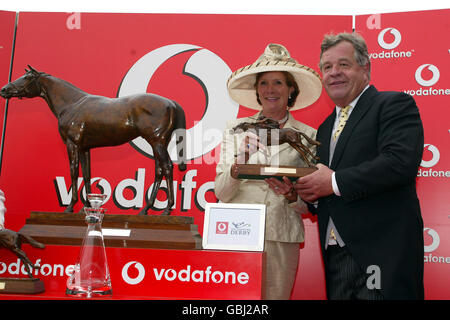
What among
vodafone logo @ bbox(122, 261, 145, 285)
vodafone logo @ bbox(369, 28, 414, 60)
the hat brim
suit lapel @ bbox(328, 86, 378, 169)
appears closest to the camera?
vodafone logo @ bbox(122, 261, 145, 285)

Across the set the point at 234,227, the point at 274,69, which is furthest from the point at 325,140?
the point at 234,227

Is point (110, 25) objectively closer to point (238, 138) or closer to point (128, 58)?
point (128, 58)

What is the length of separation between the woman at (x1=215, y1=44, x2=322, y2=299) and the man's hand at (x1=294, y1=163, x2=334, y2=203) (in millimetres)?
182

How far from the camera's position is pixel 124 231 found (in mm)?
1735

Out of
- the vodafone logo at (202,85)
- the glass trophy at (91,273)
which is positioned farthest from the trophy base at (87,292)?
Answer: the vodafone logo at (202,85)

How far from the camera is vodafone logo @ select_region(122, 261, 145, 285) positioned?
5.08ft

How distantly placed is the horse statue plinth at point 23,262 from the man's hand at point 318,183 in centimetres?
97

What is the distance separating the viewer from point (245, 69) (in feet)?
7.38

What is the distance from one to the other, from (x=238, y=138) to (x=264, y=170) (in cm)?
36

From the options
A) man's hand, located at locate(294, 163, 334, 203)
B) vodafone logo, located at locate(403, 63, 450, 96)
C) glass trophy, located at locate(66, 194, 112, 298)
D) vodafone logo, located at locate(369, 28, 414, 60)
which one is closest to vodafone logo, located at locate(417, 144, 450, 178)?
vodafone logo, located at locate(403, 63, 450, 96)

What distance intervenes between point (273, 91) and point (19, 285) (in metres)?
1.37

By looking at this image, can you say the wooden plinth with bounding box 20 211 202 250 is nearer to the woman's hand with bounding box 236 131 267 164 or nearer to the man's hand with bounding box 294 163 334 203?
the woman's hand with bounding box 236 131 267 164

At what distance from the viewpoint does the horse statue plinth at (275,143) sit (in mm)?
1756

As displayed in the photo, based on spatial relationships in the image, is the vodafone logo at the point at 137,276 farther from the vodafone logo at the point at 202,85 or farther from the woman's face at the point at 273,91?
the vodafone logo at the point at 202,85
